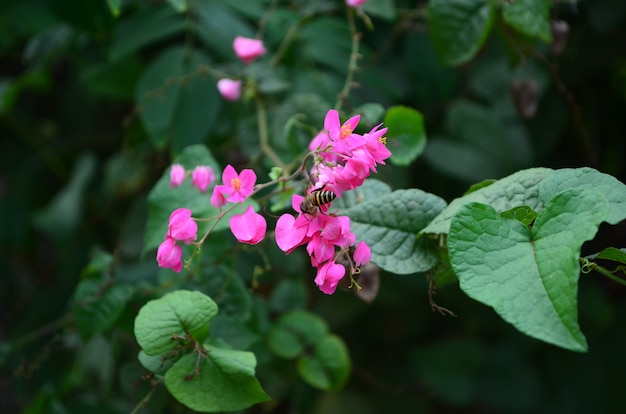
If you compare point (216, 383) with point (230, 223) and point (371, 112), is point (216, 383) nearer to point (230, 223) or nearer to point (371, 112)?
point (230, 223)

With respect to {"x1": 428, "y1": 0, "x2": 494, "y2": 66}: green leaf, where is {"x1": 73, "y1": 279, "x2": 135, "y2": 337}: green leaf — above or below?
below

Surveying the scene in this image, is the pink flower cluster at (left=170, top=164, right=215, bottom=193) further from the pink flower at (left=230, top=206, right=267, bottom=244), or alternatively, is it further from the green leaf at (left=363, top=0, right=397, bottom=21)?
the green leaf at (left=363, top=0, right=397, bottom=21)

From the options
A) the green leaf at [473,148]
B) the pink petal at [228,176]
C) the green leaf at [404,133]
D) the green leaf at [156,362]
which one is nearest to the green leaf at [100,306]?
the green leaf at [156,362]

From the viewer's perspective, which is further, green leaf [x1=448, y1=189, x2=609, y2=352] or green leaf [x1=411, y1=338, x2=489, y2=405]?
green leaf [x1=411, y1=338, x2=489, y2=405]

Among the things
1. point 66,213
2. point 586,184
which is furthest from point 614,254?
point 66,213

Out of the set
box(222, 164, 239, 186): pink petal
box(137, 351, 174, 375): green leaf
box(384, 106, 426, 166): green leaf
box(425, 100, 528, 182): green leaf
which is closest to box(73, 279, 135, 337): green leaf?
box(137, 351, 174, 375): green leaf

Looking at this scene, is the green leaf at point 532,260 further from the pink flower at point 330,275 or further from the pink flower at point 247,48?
the pink flower at point 247,48
